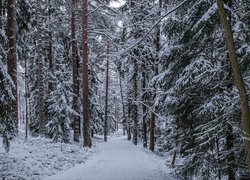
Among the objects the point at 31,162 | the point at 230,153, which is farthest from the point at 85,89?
the point at 230,153

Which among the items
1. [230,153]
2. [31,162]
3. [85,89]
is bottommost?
[31,162]

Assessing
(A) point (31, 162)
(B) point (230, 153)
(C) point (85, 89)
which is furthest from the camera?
(C) point (85, 89)

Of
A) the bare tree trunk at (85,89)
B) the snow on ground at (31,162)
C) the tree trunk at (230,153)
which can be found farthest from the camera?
the bare tree trunk at (85,89)

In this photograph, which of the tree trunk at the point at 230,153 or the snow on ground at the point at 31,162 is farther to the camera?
the snow on ground at the point at 31,162

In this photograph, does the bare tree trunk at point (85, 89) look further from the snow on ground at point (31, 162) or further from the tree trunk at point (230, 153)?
the tree trunk at point (230, 153)

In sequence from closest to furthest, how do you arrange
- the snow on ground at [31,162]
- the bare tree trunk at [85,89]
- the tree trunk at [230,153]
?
1. the tree trunk at [230,153]
2. the snow on ground at [31,162]
3. the bare tree trunk at [85,89]

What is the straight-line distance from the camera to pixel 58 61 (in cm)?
2638

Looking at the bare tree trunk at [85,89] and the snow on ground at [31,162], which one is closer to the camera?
the snow on ground at [31,162]

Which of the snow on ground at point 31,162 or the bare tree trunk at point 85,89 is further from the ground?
the bare tree trunk at point 85,89

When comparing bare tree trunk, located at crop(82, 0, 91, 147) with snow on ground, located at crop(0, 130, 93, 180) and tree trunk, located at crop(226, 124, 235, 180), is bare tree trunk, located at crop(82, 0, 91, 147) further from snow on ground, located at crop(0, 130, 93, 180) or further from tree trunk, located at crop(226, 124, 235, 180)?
tree trunk, located at crop(226, 124, 235, 180)

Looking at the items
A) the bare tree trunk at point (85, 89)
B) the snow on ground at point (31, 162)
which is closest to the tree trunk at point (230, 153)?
the snow on ground at point (31, 162)

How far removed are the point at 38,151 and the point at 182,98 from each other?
664 cm

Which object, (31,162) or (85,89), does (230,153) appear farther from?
(85,89)

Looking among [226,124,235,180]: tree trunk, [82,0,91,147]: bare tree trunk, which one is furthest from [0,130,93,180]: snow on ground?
[226,124,235,180]: tree trunk
